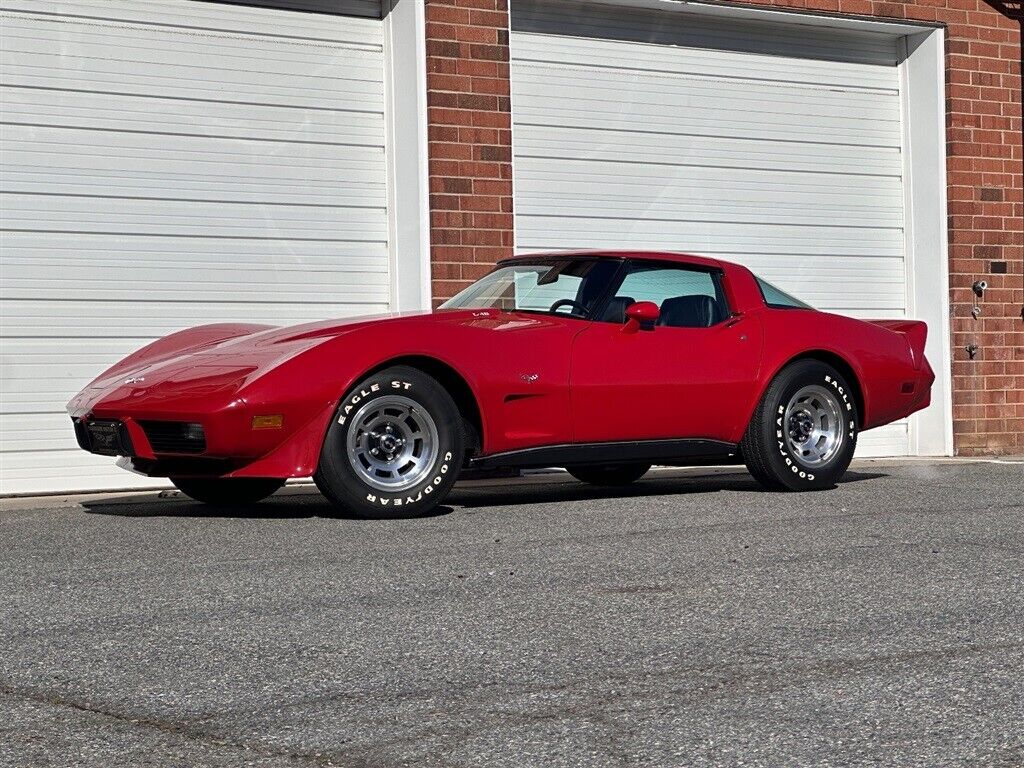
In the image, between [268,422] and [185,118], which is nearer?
[268,422]

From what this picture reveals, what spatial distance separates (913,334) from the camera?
9.05m

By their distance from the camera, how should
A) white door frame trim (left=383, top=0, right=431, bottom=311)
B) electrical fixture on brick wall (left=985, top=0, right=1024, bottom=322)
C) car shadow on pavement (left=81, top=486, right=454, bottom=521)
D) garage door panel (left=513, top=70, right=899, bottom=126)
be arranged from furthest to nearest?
1. electrical fixture on brick wall (left=985, top=0, right=1024, bottom=322)
2. garage door panel (left=513, top=70, right=899, bottom=126)
3. white door frame trim (left=383, top=0, right=431, bottom=311)
4. car shadow on pavement (left=81, top=486, right=454, bottom=521)

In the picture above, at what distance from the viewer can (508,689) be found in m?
3.51

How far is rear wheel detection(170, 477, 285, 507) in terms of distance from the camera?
7.99m

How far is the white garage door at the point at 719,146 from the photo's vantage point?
11797mm

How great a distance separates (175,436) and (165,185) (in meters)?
3.87

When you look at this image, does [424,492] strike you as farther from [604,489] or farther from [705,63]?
[705,63]

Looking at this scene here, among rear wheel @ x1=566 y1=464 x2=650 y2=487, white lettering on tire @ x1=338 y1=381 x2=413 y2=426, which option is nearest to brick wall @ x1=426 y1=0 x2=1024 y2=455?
rear wheel @ x1=566 y1=464 x2=650 y2=487

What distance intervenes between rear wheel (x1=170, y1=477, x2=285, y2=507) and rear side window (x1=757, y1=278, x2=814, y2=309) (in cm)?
277

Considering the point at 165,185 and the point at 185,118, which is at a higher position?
the point at 185,118

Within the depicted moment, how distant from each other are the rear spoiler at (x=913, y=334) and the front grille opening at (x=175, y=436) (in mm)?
4040

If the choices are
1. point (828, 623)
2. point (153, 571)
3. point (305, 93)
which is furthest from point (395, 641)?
point (305, 93)

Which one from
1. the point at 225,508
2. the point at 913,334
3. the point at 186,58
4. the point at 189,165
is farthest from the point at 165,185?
the point at 913,334

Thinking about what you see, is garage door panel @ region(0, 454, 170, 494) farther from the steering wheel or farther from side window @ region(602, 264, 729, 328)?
side window @ region(602, 264, 729, 328)
